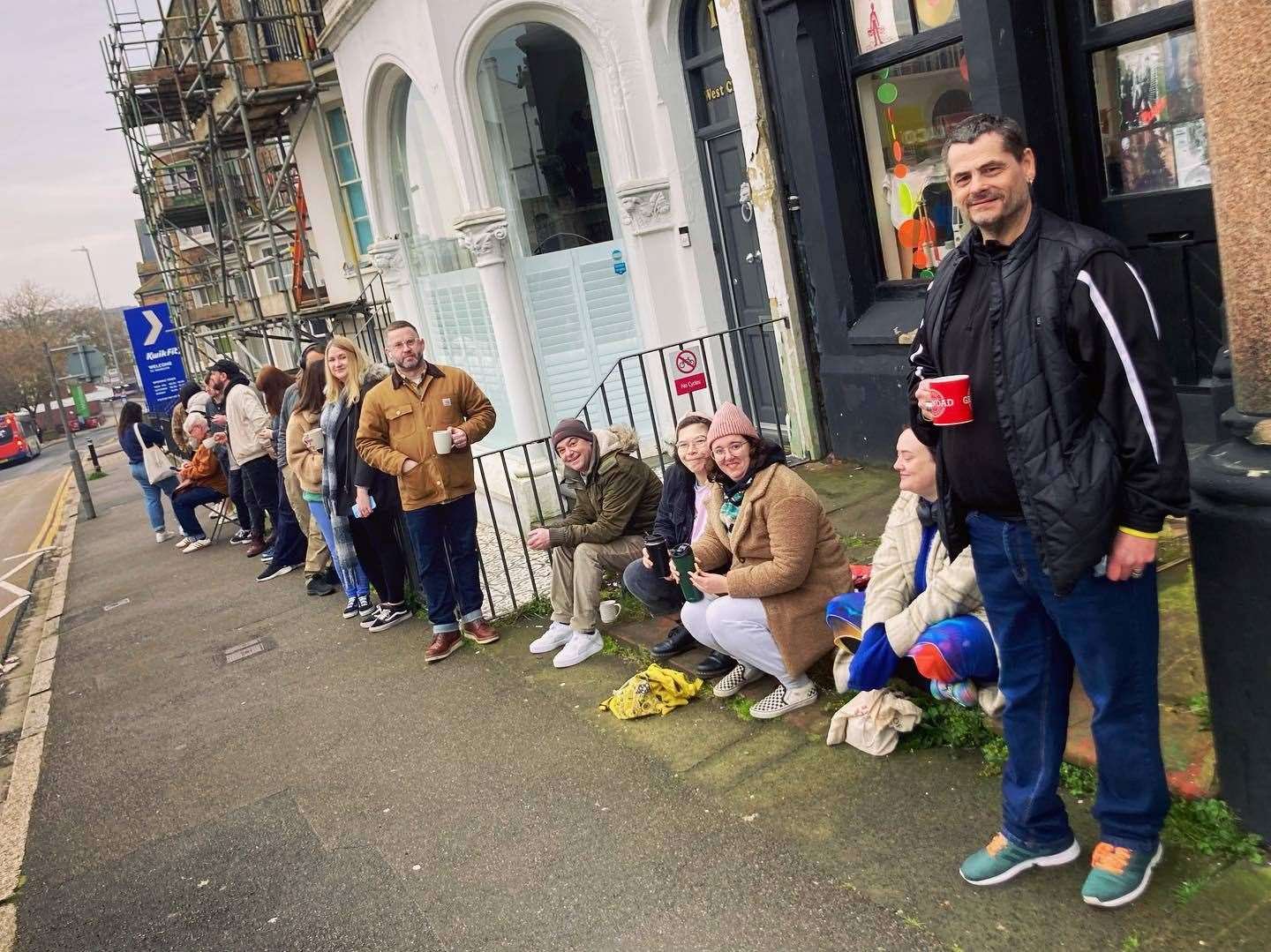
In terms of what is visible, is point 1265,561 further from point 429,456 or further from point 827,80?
point 827,80

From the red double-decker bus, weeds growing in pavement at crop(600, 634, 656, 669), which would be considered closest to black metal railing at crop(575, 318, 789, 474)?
weeds growing in pavement at crop(600, 634, 656, 669)

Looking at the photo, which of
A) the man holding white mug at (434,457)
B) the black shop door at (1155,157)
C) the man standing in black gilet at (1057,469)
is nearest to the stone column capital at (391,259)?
the man holding white mug at (434,457)

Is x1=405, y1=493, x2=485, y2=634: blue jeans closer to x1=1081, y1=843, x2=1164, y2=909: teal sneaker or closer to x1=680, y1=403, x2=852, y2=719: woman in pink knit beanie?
x1=680, y1=403, x2=852, y2=719: woman in pink knit beanie

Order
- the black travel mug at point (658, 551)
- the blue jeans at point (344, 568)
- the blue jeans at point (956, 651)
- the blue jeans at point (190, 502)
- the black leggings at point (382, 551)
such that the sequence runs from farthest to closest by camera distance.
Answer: the blue jeans at point (190, 502) < the blue jeans at point (344, 568) < the black leggings at point (382, 551) < the black travel mug at point (658, 551) < the blue jeans at point (956, 651)

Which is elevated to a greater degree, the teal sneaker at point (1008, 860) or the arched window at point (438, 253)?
the arched window at point (438, 253)

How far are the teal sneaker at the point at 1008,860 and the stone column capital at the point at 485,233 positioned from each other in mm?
7508

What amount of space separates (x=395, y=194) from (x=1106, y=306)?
10360 millimetres

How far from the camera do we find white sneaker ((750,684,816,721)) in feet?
15.2

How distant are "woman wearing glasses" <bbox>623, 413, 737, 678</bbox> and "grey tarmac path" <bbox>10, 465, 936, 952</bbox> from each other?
34cm

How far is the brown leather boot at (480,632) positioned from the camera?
664cm

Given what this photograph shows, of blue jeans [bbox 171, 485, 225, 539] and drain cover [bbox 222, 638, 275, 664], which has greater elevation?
blue jeans [bbox 171, 485, 225, 539]

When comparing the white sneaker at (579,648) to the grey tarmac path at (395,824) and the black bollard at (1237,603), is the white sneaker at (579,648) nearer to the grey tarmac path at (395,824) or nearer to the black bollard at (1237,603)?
the grey tarmac path at (395,824)

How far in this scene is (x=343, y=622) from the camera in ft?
26.7

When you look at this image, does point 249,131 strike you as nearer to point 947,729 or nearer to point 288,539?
point 288,539
